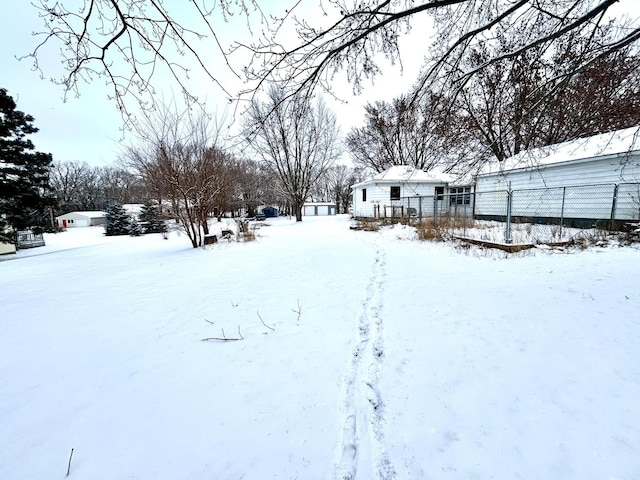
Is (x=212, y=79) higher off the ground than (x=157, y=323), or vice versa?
(x=212, y=79)

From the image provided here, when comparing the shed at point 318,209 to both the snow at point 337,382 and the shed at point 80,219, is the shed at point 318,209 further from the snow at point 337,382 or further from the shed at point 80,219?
the snow at point 337,382

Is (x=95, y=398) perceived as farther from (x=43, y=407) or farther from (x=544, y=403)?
(x=544, y=403)

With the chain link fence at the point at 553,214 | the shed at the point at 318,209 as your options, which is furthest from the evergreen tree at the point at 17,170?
the shed at the point at 318,209

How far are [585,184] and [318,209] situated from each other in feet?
129

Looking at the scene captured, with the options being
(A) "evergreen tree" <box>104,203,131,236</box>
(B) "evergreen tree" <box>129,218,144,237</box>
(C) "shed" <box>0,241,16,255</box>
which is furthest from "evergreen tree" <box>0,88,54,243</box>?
(A) "evergreen tree" <box>104,203,131,236</box>

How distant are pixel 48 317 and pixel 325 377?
4502 mm

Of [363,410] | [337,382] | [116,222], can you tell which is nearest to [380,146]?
[337,382]

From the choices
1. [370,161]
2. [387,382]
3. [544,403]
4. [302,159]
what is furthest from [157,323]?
[370,161]

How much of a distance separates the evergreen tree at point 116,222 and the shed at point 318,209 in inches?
991

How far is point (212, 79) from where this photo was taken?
244 cm

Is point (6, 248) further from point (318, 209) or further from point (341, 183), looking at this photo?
point (341, 183)

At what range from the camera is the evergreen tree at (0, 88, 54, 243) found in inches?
553

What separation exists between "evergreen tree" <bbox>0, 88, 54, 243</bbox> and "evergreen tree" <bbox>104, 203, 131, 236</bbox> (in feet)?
33.8

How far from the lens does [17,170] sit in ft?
47.7
